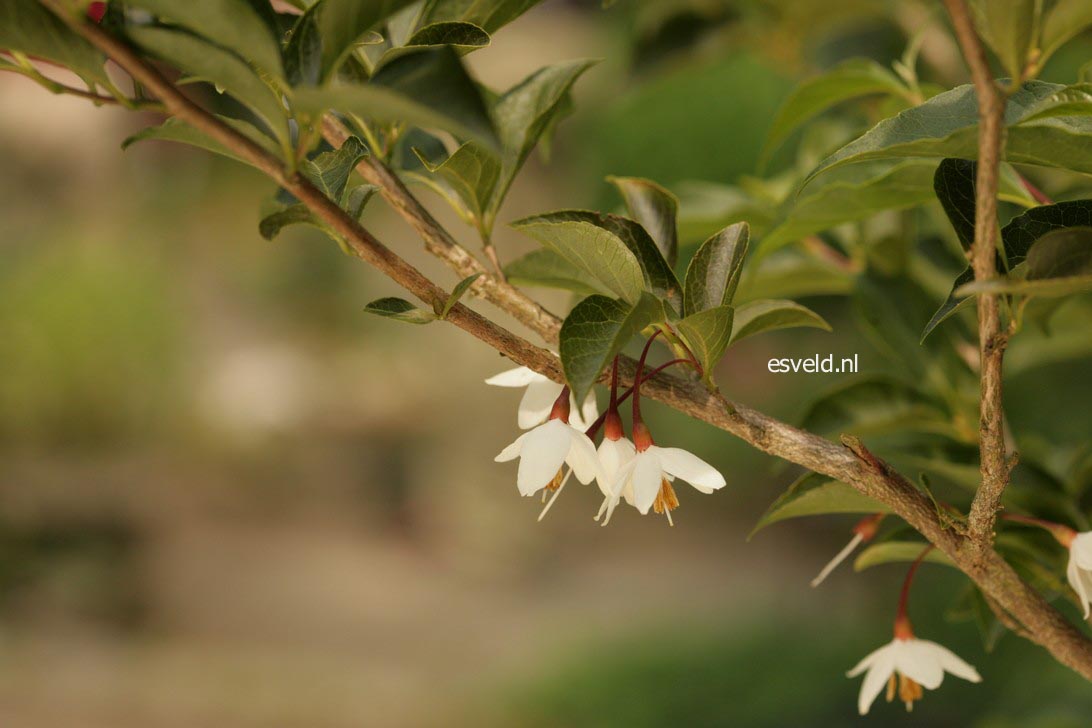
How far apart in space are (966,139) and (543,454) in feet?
0.43

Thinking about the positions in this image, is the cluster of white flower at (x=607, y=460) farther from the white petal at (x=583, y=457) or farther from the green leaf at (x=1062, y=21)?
the green leaf at (x=1062, y=21)

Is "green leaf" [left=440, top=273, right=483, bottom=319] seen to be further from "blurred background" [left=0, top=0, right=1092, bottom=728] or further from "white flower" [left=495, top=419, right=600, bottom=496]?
"blurred background" [left=0, top=0, right=1092, bottom=728]

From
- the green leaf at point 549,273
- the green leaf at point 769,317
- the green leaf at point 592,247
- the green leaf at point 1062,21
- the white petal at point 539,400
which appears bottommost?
the white petal at point 539,400

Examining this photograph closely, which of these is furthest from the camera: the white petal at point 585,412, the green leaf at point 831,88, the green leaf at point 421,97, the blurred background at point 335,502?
the blurred background at point 335,502

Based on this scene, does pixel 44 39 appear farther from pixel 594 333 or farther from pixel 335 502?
pixel 335 502

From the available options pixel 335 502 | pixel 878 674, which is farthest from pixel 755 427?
pixel 335 502

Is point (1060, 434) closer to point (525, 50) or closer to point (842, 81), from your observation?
point (842, 81)

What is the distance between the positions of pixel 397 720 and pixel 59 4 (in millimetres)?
2289

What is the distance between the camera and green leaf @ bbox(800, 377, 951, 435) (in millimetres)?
421

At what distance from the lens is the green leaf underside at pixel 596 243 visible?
0.25m

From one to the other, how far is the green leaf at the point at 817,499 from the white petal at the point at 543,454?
8 cm

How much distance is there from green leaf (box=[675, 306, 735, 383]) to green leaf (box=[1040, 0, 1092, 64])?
9 centimetres

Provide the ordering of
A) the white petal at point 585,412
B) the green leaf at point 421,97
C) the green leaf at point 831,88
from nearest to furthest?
the green leaf at point 421,97 → the white petal at point 585,412 → the green leaf at point 831,88

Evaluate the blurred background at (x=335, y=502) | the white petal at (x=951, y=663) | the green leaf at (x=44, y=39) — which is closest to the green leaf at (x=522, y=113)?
the green leaf at (x=44, y=39)
